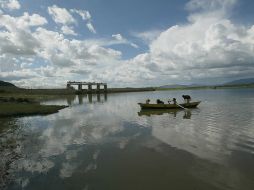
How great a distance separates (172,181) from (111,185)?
116 inches

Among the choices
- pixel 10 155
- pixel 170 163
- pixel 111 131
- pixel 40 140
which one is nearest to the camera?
pixel 170 163

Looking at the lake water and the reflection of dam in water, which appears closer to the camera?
the lake water

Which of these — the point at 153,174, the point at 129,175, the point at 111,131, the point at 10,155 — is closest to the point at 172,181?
the point at 153,174

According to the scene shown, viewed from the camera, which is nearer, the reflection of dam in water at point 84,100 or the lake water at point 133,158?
the lake water at point 133,158

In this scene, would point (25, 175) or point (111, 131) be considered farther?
point (111, 131)

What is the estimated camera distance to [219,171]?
13.4m

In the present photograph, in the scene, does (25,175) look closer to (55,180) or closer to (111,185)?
(55,180)

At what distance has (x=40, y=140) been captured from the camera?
22.6m

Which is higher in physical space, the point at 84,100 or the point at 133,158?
the point at 133,158

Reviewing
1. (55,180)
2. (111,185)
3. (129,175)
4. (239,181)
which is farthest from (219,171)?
(55,180)

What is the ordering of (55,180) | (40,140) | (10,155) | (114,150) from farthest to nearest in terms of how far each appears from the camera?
1. (40,140)
2. (114,150)
3. (10,155)
4. (55,180)

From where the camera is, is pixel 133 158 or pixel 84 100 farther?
pixel 84 100

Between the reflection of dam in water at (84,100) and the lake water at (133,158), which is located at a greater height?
the lake water at (133,158)

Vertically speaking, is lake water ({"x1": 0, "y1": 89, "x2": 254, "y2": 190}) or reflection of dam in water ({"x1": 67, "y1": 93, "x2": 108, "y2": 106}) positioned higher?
lake water ({"x1": 0, "y1": 89, "x2": 254, "y2": 190})
